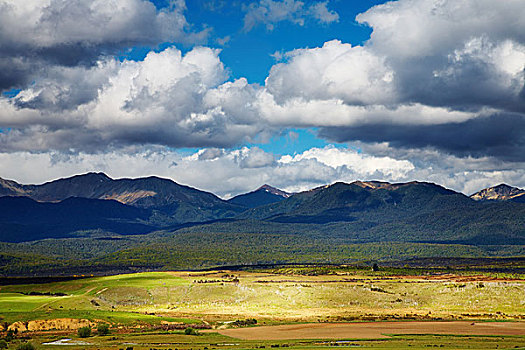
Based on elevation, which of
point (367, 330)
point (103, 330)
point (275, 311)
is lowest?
point (275, 311)

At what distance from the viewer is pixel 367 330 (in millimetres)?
118812

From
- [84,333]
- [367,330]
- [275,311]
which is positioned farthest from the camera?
[275,311]

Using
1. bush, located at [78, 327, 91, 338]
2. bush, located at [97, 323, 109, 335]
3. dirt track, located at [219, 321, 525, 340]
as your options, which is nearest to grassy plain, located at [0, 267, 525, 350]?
bush, located at [97, 323, 109, 335]

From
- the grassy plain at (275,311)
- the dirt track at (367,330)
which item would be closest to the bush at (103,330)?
the grassy plain at (275,311)

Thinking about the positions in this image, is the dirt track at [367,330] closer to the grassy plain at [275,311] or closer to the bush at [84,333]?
the grassy plain at [275,311]

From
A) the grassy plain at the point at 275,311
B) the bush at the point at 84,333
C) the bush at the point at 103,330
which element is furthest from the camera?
the bush at the point at 103,330

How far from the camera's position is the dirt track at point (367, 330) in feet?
363

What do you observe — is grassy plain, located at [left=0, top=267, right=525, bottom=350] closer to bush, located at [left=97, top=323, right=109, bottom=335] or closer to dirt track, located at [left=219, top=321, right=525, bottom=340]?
bush, located at [left=97, top=323, right=109, bottom=335]

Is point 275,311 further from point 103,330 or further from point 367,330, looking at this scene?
point 103,330

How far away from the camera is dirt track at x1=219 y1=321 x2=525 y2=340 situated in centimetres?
11075

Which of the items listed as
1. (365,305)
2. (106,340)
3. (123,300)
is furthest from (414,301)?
(106,340)

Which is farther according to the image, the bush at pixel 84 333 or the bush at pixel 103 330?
the bush at pixel 103 330

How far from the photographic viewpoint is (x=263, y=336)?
112 metres

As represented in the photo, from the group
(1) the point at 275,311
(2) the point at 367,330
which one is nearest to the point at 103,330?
(2) the point at 367,330
